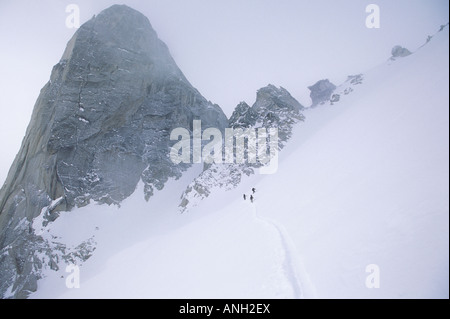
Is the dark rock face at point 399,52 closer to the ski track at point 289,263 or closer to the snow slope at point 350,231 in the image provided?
the snow slope at point 350,231

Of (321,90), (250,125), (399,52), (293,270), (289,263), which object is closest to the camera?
(293,270)

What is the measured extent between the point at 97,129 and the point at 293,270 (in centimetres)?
5145

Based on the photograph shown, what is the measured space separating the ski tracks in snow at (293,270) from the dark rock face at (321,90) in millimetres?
61535

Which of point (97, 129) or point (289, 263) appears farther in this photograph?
point (97, 129)

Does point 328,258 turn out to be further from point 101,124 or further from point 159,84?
point 159,84

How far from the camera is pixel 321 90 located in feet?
233

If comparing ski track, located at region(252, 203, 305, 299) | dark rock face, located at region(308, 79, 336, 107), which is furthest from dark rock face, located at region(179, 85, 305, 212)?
ski track, located at region(252, 203, 305, 299)

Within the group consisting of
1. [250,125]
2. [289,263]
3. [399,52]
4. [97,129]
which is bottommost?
[289,263]

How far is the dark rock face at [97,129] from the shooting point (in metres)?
42.2

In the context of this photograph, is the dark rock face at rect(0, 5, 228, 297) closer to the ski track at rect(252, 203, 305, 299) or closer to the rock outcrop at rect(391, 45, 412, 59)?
the ski track at rect(252, 203, 305, 299)

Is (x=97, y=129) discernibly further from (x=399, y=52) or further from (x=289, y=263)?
(x=399, y=52)

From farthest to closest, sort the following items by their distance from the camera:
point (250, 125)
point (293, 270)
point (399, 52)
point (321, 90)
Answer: point (321, 90) < point (399, 52) < point (250, 125) < point (293, 270)

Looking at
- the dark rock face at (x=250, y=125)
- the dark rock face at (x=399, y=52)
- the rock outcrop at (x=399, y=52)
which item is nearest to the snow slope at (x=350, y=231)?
the dark rock face at (x=250, y=125)

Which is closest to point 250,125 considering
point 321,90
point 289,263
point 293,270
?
point 321,90
